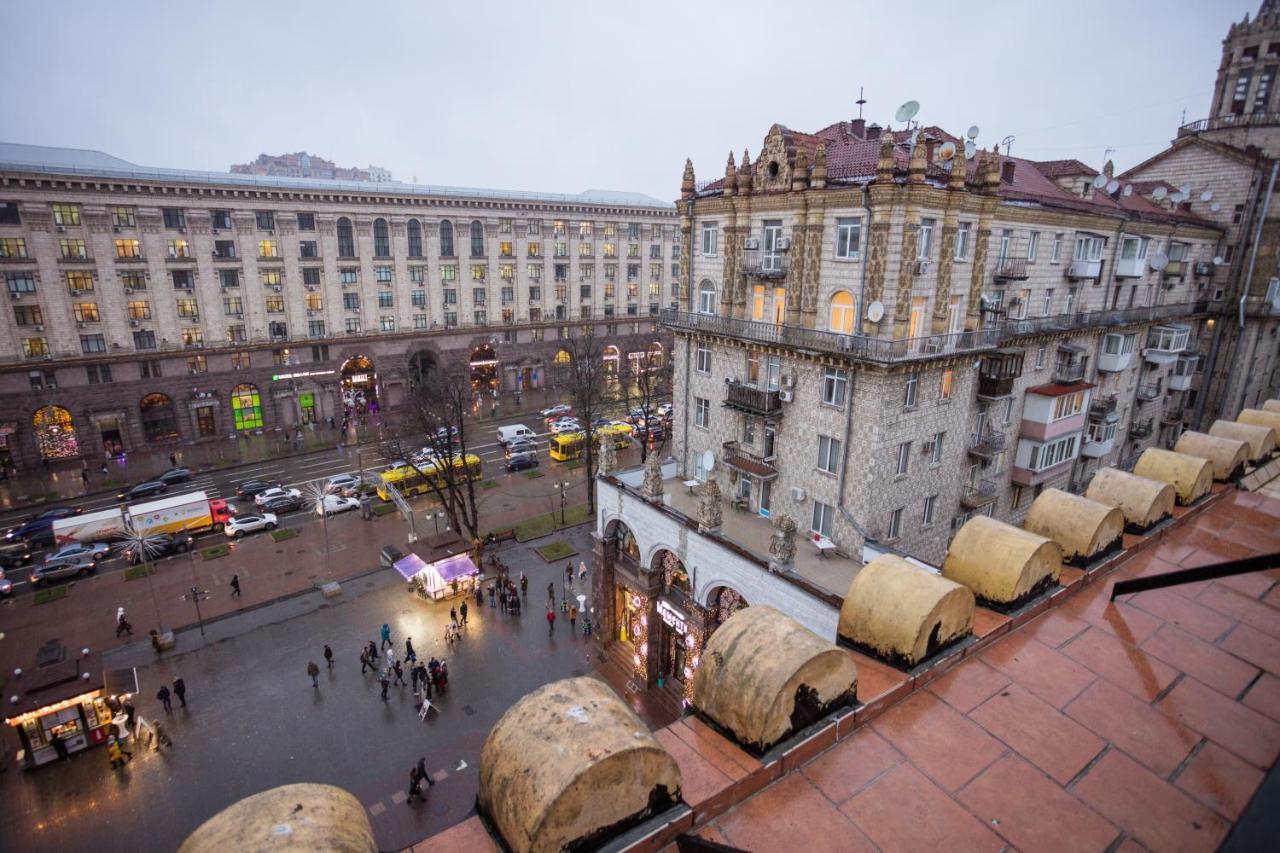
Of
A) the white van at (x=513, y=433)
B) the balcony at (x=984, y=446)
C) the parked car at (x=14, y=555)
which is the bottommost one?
the parked car at (x=14, y=555)

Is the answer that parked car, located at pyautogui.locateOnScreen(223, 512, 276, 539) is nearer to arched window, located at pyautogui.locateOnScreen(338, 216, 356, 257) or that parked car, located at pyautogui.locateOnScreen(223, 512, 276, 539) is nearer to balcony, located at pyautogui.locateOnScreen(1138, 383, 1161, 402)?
arched window, located at pyautogui.locateOnScreen(338, 216, 356, 257)

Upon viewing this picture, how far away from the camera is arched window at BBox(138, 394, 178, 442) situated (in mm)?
54906

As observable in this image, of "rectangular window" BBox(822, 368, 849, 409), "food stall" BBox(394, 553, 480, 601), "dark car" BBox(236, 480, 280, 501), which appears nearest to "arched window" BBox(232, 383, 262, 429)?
"dark car" BBox(236, 480, 280, 501)

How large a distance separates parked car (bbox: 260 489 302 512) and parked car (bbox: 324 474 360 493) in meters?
2.36

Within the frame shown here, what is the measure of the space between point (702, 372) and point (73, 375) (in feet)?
176

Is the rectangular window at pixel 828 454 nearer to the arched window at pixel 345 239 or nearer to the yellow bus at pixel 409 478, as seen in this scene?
the yellow bus at pixel 409 478

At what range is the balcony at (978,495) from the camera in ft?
96.6

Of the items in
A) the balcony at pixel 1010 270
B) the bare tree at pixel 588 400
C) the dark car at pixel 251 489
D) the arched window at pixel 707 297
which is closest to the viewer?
the balcony at pixel 1010 270

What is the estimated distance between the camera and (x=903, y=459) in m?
25.9

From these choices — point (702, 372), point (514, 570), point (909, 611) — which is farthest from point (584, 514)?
point (909, 611)

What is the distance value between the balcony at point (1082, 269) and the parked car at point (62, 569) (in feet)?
188

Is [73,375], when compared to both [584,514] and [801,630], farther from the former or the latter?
[801,630]

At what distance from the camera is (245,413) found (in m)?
59.6

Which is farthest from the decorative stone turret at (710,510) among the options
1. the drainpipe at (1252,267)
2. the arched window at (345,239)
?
the arched window at (345,239)
